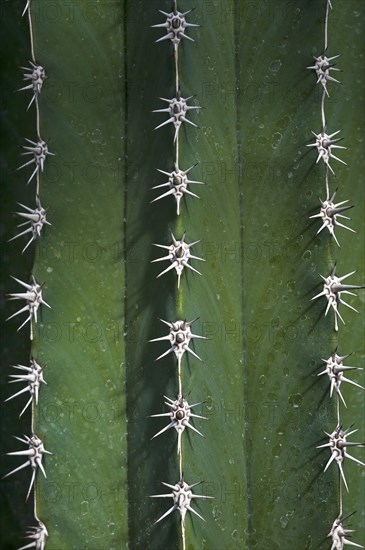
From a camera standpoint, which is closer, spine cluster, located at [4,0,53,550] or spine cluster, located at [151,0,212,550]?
spine cluster, located at [151,0,212,550]

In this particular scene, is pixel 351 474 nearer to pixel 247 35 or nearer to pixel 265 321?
pixel 265 321

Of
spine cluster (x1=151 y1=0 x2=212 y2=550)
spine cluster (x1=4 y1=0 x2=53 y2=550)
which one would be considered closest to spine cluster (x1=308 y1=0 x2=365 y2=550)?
spine cluster (x1=151 y1=0 x2=212 y2=550)

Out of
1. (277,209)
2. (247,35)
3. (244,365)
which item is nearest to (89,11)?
(247,35)

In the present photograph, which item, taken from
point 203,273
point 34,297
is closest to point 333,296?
point 203,273

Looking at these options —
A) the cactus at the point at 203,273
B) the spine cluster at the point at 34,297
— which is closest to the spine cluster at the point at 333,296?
the cactus at the point at 203,273

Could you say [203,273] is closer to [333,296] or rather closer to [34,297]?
[333,296]

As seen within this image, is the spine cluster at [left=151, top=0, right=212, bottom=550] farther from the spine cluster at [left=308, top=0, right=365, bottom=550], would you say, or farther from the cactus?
the spine cluster at [left=308, top=0, right=365, bottom=550]
